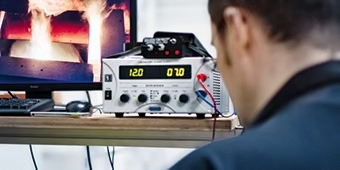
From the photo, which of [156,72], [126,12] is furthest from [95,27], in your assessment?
[156,72]

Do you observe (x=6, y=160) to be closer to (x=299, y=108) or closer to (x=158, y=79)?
(x=158, y=79)

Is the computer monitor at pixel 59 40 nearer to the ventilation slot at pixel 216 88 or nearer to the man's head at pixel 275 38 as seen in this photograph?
the ventilation slot at pixel 216 88

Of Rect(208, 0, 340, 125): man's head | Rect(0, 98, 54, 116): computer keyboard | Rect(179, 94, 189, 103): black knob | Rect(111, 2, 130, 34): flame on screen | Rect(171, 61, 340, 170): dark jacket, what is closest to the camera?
Rect(171, 61, 340, 170): dark jacket

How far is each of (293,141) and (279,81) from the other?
0.44ft

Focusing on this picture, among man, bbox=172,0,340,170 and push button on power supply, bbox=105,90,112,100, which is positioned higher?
man, bbox=172,0,340,170

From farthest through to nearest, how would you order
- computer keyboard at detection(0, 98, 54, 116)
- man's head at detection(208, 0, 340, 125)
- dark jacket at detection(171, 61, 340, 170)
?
computer keyboard at detection(0, 98, 54, 116) < man's head at detection(208, 0, 340, 125) < dark jacket at detection(171, 61, 340, 170)

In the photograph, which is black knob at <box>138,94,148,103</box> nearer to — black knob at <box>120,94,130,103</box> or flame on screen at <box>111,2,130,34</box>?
black knob at <box>120,94,130,103</box>

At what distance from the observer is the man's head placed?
0.68m

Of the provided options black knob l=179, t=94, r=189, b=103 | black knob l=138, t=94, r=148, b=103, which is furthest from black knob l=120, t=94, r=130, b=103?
black knob l=179, t=94, r=189, b=103

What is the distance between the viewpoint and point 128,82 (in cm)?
138

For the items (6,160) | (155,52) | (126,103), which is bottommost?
(6,160)

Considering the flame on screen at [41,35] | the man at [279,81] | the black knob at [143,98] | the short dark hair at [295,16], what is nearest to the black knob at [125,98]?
the black knob at [143,98]

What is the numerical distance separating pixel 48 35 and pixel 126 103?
45cm

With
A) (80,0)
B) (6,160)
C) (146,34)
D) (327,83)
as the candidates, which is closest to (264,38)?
(327,83)
